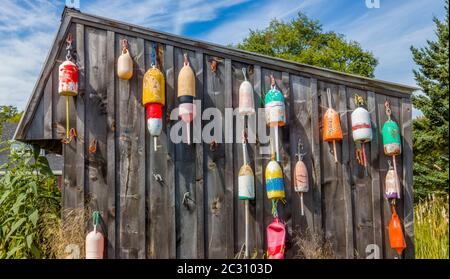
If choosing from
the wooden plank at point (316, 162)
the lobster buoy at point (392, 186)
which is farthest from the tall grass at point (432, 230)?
the wooden plank at point (316, 162)

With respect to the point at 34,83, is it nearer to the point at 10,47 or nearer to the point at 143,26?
the point at 10,47

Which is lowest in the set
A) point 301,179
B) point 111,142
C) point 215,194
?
point 215,194

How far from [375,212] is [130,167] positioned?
7.04ft

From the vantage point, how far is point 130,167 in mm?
3617

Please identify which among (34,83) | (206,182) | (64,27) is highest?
(64,27)

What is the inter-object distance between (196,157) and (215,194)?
0.36 m

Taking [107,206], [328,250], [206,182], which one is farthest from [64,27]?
[328,250]

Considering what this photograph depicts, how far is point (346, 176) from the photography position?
3.66 meters

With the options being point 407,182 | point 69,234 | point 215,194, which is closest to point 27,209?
point 69,234

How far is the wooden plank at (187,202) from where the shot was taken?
355 centimetres

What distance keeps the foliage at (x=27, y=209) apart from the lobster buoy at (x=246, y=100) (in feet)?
6.03

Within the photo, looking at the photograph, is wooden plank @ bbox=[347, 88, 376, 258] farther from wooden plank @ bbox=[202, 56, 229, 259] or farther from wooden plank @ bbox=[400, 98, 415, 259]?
wooden plank @ bbox=[202, 56, 229, 259]

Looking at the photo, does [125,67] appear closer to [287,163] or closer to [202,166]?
[202,166]

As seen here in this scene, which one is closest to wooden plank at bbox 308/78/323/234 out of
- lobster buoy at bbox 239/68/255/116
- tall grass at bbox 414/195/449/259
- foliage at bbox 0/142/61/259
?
lobster buoy at bbox 239/68/255/116
